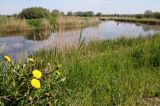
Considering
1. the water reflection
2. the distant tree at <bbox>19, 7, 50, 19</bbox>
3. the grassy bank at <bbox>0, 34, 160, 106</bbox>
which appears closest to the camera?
the grassy bank at <bbox>0, 34, 160, 106</bbox>

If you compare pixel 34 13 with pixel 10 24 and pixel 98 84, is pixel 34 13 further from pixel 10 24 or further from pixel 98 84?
pixel 98 84

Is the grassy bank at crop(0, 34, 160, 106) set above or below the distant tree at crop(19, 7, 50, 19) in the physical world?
below

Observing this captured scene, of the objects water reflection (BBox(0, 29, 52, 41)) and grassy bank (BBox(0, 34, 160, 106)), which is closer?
grassy bank (BBox(0, 34, 160, 106))

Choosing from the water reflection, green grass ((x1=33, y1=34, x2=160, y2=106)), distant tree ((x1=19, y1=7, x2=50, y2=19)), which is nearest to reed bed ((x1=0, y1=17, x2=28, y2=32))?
the water reflection

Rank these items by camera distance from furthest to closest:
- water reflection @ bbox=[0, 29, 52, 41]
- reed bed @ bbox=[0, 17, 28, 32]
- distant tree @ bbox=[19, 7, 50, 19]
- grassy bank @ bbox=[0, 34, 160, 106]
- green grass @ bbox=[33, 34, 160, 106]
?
1. distant tree @ bbox=[19, 7, 50, 19]
2. reed bed @ bbox=[0, 17, 28, 32]
3. water reflection @ bbox=[0, 29, 52, 41]
4. green grass @ bbox=[33, 34, 160, 106]
5. grassy bank @ bbox=[0, 34, 160, 106]

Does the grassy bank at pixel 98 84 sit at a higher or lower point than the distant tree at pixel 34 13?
lower

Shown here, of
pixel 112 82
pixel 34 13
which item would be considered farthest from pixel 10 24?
pixel 112 82

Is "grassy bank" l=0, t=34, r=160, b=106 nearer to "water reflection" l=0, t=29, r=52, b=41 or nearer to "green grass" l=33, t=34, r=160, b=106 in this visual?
"green grass" l=33, t=34, r=160, b=106

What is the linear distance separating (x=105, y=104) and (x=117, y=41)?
8723mm

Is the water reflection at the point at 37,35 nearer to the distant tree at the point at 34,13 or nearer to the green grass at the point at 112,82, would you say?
the green grass at the point at 112,82

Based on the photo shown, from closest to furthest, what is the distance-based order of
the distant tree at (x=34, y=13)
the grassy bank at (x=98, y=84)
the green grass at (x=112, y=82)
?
the grassy bank at (x=98, y=84), the green grass at (x=112, y=82), the distant tree at (x=34, y=13)

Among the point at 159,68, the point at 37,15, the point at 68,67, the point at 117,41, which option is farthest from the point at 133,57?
the point at 37,15

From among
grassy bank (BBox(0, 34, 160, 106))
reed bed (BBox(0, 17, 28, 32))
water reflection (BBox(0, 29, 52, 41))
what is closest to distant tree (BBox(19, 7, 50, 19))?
reed bed (BBox(0, 17, 28, 32))

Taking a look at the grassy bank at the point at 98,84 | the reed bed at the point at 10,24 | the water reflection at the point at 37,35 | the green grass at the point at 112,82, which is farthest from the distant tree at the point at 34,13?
the grassy bank at the point at 98,84
